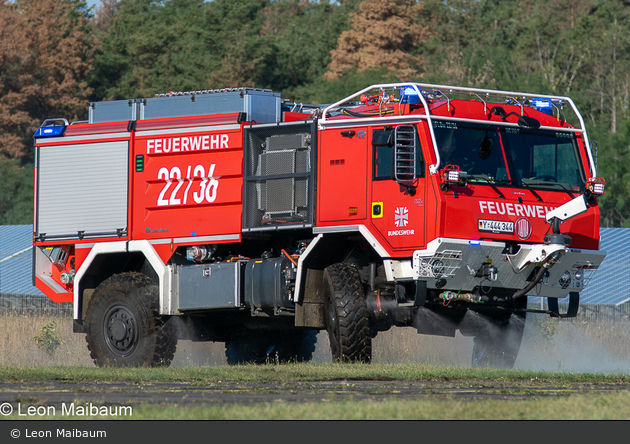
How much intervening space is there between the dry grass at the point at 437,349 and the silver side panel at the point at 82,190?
252 cm

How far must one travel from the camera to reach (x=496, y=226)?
14367mm

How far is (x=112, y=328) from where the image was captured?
16.9 metres

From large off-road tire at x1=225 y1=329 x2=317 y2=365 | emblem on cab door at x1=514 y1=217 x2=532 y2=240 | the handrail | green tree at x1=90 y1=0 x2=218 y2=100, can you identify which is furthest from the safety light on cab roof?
green tree at x1=90 y1=0 x2=218 y2=100

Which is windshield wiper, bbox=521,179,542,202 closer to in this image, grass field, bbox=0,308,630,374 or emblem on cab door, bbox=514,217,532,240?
emblem on cab door, bbox=514,217,532,240

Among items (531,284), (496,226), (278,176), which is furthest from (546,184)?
(278,176)

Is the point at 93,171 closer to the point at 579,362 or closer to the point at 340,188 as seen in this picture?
the point at 340,188

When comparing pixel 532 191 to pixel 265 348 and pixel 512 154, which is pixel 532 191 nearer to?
pixel 512 154

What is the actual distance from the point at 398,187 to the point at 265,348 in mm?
5565

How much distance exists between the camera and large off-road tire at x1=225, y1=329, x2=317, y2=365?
1878 cm

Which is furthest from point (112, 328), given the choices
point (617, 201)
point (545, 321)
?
point (617, 201)

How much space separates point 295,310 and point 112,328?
3.24m

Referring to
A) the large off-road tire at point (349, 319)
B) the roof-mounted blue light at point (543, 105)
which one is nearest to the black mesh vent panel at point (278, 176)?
the large off-road tire at point (349, 319)

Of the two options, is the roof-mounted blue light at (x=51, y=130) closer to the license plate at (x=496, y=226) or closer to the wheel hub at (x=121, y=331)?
the wheel hub at (x=121, y=331)

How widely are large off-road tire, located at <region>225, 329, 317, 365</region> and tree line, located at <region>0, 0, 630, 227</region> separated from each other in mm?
29307
